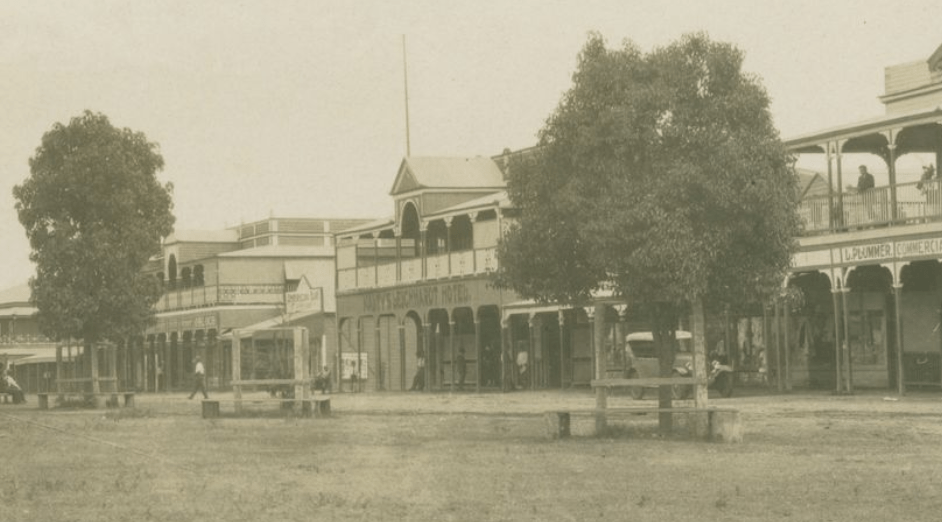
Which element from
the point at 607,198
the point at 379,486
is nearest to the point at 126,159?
the point at 607,198

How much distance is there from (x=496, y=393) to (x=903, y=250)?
1433 centimetres

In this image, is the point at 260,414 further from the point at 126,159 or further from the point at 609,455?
the point at 609,455

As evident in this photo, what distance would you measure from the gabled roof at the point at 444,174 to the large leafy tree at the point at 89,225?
1208 centimetres

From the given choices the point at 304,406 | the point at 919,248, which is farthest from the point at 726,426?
the point at 919,248

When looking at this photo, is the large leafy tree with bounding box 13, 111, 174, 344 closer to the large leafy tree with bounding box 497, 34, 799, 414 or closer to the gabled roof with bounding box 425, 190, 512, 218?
the gabled roof with bounding box 425, 190, 512, 218

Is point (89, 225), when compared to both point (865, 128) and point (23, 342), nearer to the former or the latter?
point (865, 128)

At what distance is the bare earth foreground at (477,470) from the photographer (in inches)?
532

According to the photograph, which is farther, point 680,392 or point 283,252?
point 283,252

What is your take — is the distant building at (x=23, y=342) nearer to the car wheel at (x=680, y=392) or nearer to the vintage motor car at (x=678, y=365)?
the vintage motor car at (x=678, y=365)

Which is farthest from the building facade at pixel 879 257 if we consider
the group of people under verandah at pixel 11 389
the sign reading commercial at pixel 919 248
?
the group of people under verandah at pixel 11 389

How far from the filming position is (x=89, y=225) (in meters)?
41.0

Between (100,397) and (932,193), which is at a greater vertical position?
(932,193)

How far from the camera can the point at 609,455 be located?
19.1 meters

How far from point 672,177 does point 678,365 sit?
55.2 feet
